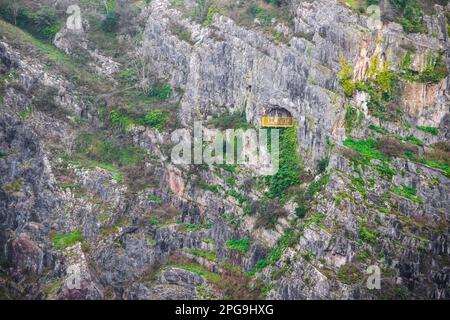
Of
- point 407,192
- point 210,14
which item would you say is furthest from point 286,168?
point 210,14

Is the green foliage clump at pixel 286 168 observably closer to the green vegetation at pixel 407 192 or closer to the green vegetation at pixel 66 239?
the green vegetation at pixel 407 192

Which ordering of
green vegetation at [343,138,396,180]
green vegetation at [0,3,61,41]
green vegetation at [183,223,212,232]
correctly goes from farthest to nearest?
green vegetation at [0,3,61,41] → green vegetation at [183,223,212,232] → green vegetation at [343,138,396,180]

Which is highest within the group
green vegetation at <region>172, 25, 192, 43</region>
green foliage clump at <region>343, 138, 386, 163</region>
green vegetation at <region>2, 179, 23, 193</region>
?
green vegetation at <region>172, 25, 192, 43</region>

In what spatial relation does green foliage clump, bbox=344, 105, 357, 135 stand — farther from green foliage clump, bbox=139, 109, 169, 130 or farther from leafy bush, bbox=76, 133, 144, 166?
leafy bush, bbox=76, 133, 144, 166

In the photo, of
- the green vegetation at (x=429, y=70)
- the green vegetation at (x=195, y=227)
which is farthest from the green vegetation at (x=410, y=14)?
the green vegetation at (x=195, y=227)

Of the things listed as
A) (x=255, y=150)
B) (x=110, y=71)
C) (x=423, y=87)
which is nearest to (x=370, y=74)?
(x=423, y=87)

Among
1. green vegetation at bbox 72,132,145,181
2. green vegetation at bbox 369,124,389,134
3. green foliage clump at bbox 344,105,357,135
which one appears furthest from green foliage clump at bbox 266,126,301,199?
green vegetation at bbox 72,132,145,181
